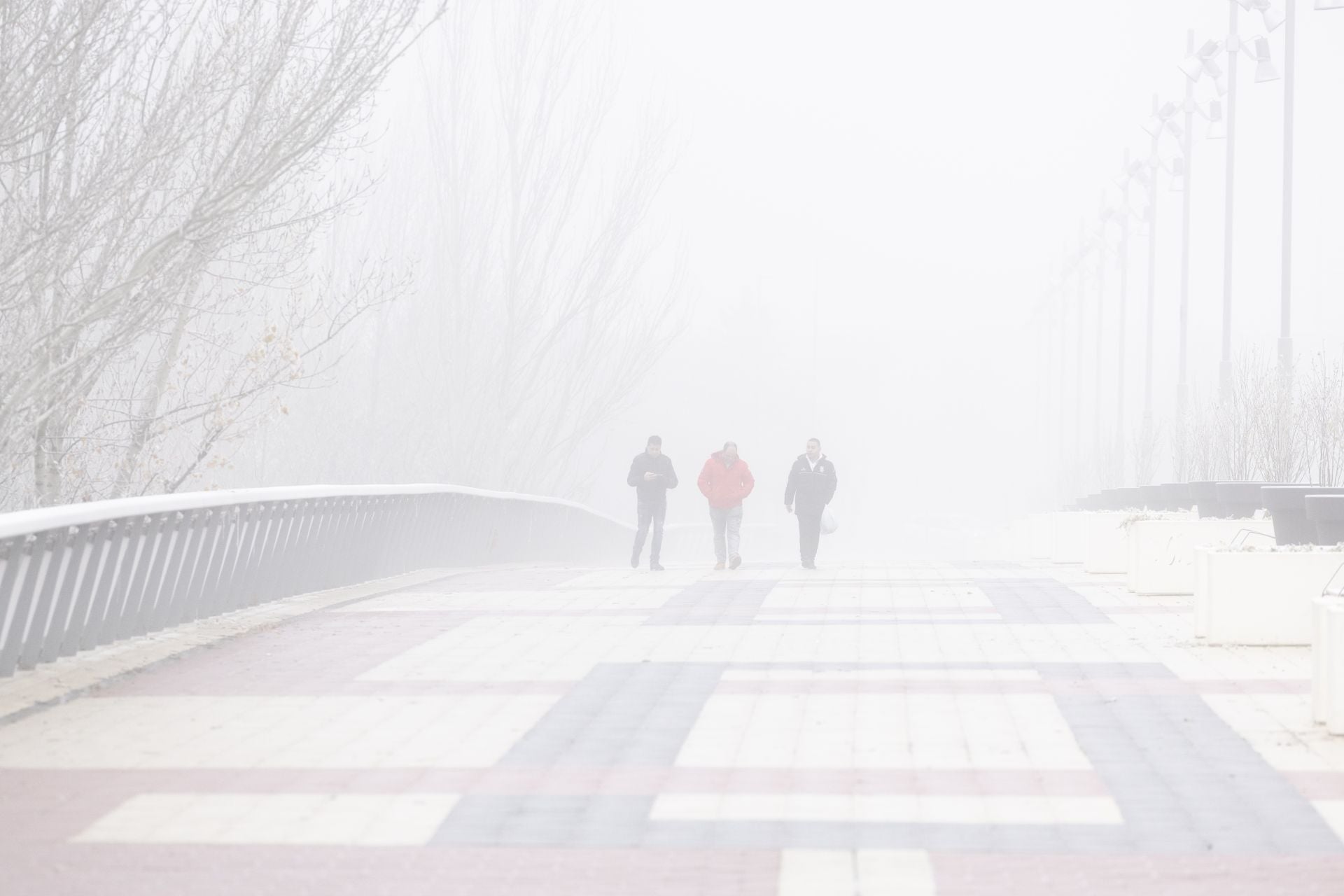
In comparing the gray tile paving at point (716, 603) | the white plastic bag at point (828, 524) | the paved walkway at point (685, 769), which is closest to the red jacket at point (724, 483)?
the white plastic bag at point (828, 524)

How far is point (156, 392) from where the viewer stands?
17875 mm

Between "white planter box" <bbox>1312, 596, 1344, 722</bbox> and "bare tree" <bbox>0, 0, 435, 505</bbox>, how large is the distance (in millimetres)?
8360

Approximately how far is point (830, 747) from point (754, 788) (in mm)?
1005

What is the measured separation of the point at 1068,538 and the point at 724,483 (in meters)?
4.78

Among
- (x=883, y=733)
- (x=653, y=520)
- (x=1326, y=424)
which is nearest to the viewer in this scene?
(x=883, y=733)

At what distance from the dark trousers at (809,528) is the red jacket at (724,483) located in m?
0.76

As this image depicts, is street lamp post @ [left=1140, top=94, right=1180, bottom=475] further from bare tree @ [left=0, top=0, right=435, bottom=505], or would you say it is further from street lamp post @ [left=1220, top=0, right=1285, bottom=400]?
bare tree @ [left=0, top=0, right=435, bottom=505]

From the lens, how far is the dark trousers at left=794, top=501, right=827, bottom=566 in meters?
24.8

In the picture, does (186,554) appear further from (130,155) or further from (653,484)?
(653,484)

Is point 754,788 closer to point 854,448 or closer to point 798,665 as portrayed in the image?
point 798,665

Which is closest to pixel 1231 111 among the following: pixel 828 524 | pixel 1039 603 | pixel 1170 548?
pixel 828 524

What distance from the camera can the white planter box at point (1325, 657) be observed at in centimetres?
887

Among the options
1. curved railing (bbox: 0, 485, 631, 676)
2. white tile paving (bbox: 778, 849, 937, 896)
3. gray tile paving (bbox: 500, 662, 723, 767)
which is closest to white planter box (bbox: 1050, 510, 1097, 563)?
curved railing (bbox: 0, 485, 631, 676)

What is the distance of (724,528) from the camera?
25.6 metres
